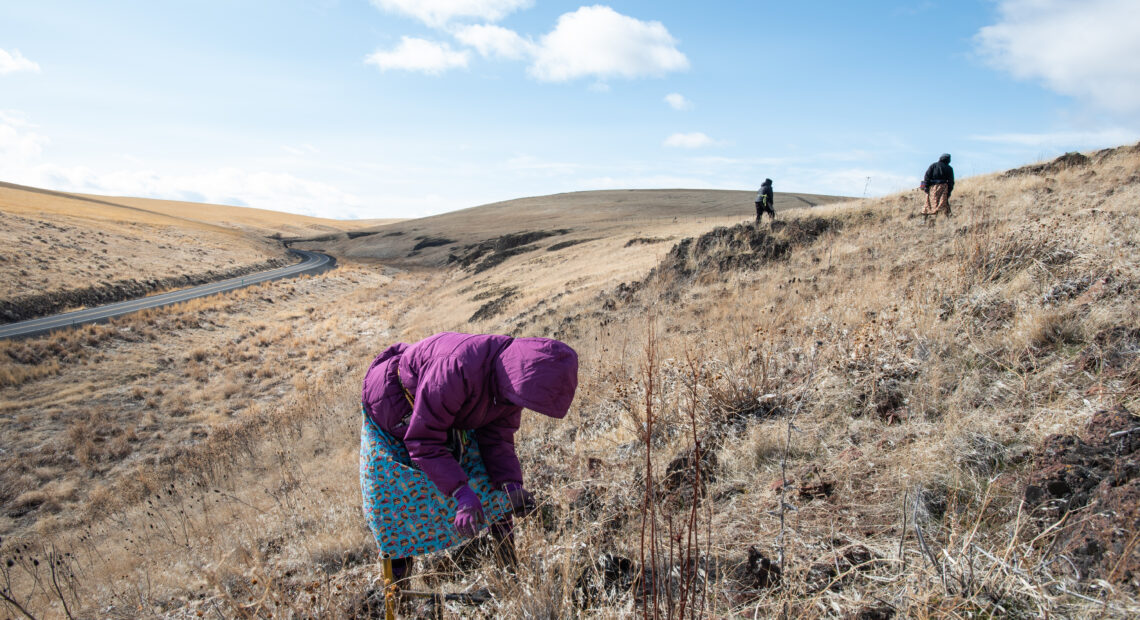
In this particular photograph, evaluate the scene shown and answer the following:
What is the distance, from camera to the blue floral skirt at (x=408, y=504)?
268 cm

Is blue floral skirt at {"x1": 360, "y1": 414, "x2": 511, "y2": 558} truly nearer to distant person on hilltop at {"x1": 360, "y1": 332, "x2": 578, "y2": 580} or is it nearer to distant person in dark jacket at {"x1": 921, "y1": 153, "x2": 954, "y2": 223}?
distant person on hilltop at {"x1": 360, "y1": 332, "x2": 578, "y2": 580}

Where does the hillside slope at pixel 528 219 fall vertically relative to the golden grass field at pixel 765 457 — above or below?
above

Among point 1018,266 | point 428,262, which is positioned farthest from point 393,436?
point 428,262

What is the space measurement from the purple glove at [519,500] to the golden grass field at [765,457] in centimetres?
11

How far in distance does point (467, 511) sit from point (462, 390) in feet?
1.82

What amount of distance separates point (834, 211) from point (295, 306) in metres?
29.0

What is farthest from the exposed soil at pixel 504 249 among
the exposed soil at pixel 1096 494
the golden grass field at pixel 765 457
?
the exposed soil at pixel 1096 494

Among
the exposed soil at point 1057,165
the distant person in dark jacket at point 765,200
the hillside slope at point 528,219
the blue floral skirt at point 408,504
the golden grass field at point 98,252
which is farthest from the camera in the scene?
the hillside slope at point 528,219

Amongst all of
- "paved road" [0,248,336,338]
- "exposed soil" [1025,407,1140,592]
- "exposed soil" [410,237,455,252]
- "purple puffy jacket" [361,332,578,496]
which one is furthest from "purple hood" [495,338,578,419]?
"exposed soil" [410,237,455,252]

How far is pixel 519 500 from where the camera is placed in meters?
2.70

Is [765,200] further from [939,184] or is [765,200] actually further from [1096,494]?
[1096,494]

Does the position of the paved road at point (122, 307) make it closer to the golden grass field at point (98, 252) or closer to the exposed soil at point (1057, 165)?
the golden grass field at point (98, 252)

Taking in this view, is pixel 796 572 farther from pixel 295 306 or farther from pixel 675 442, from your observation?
pixel 295 306

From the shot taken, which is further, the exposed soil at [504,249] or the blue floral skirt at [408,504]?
the exposed soil at [504,249]
